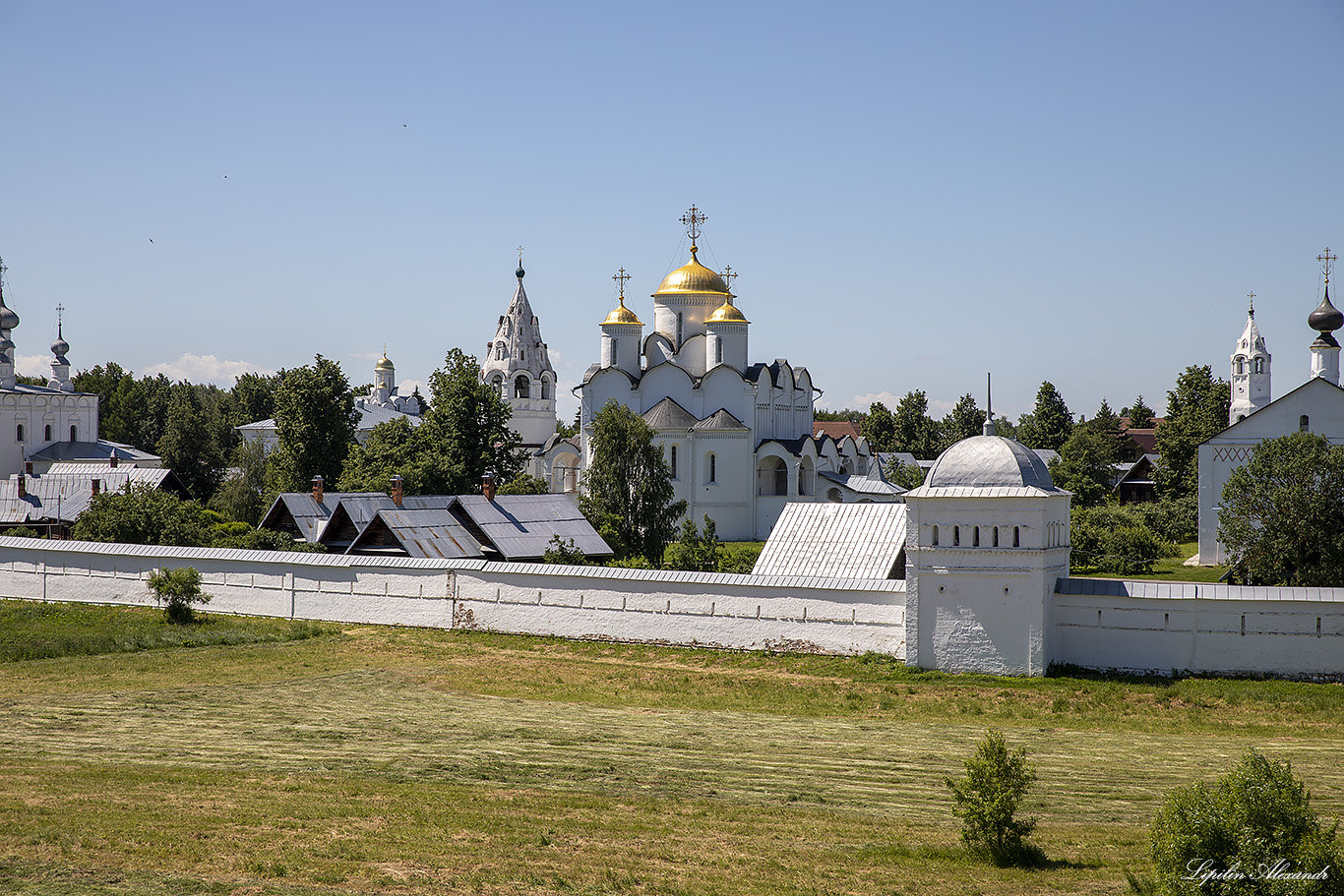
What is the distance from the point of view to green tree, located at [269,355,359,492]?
47.3m

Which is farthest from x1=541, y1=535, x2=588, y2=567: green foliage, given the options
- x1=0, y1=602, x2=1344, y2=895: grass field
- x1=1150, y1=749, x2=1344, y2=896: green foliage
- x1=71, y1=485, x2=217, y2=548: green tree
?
x1=1150, y1=749, x2=1344, y2=896: green foliage

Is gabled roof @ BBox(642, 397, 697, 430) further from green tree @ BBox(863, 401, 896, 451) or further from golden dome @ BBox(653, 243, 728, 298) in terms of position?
green tree @ BBox(863, 401, 896, 451)

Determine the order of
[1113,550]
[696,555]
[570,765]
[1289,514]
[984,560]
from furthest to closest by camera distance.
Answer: [1113,550], [696,555], [1289,514], [984,560], [570,765]

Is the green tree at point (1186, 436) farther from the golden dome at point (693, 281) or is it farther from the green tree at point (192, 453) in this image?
the green tree at point (192, 453)

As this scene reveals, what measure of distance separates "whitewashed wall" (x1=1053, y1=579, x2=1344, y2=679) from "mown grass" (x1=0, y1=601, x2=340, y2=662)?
1385 cm

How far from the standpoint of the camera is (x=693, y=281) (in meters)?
49.0

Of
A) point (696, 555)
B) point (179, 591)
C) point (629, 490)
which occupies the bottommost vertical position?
point (179, 591)

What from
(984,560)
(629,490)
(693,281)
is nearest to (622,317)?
(693,281)

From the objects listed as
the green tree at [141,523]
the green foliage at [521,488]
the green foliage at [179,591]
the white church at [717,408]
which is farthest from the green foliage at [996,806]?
the white church at [717,408]

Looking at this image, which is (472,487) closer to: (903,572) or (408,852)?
(903,572)

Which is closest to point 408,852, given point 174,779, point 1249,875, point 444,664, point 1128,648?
point 174,779

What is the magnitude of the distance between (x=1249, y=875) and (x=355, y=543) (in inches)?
888

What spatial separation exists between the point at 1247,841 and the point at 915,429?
7104 centimetres

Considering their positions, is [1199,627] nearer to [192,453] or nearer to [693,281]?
[693,281]
